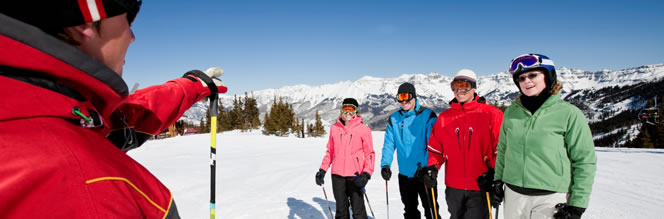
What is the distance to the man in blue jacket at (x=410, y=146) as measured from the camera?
4.48 m

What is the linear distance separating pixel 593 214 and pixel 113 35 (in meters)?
7.16

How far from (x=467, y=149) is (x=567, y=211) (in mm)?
1167

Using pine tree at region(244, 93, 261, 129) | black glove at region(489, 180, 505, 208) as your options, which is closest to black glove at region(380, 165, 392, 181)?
black glove at region(489, 180, 505, 208)

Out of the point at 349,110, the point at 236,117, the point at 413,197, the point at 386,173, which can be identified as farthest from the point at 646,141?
the point at 349,110

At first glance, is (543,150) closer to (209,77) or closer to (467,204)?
(467,204)

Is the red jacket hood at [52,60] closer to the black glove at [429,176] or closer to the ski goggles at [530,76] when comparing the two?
the ski goggles at [530,76]

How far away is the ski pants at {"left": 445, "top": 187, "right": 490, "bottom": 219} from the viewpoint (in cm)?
356

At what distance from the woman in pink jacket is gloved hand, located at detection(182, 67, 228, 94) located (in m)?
2.47

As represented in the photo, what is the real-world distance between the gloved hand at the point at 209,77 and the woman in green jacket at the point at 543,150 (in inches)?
110

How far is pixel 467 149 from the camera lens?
3.63m

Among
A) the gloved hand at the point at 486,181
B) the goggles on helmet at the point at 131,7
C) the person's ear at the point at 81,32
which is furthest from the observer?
the gloved hand at the point at 486,181

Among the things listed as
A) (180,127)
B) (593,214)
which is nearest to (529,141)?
(593,214)

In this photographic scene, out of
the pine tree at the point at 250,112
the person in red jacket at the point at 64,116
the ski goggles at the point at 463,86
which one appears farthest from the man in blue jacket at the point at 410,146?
the pine tree at the point at 250,112

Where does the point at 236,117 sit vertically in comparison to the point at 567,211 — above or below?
above
